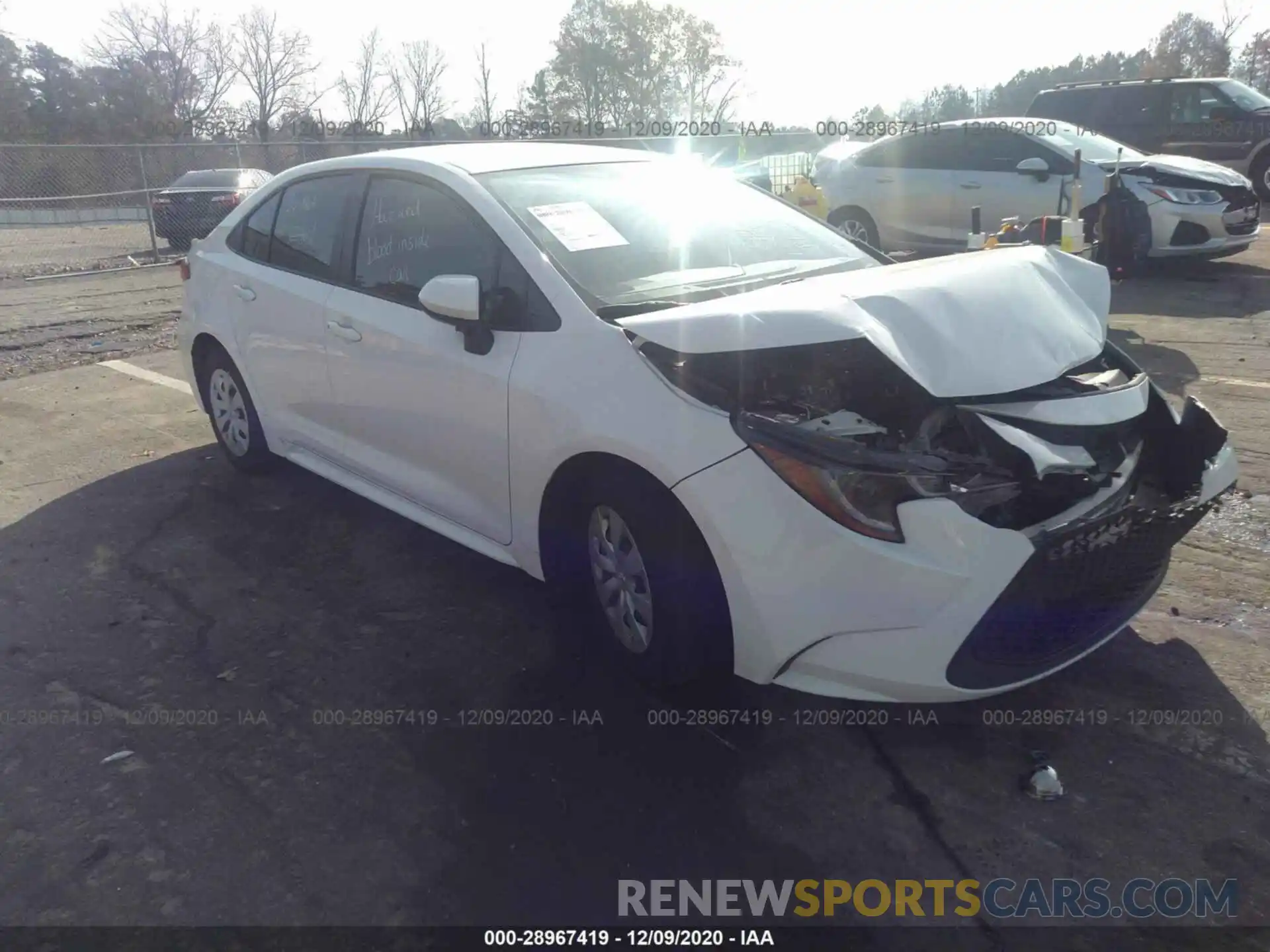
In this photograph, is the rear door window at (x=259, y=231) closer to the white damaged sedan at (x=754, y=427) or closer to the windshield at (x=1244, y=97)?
the white damaged sedan at (x=754, y=427)

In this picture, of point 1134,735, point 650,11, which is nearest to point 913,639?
point 1134,735

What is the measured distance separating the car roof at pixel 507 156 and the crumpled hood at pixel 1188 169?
24.2ft

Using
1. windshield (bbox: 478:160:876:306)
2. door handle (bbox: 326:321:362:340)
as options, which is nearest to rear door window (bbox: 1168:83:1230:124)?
windshield (bbox: 478:160:876:306)

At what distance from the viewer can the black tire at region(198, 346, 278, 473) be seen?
5.06 metres

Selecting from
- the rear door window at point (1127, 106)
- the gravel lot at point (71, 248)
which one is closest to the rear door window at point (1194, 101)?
the rear door window at point (1127, 106)

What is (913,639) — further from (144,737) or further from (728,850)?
(144,737)

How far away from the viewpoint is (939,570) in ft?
8.15

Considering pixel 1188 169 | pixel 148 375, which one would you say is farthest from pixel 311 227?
pixel 1188 169

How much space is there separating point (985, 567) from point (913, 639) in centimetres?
26

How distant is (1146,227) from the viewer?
9727 mm

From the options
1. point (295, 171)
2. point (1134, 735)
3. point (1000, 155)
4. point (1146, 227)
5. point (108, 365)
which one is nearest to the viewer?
point (1134, 735)

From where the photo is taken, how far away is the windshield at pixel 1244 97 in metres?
14.1

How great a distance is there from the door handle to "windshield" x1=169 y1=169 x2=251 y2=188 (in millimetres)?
13674

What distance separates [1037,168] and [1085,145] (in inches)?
32.7
